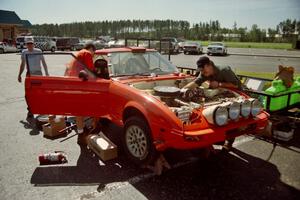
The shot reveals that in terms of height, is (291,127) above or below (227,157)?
above

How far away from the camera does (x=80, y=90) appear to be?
4863mm

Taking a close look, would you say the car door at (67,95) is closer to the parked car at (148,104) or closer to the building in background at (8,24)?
the parked car at (148,104)

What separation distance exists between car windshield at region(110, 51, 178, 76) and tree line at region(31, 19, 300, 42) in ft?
188

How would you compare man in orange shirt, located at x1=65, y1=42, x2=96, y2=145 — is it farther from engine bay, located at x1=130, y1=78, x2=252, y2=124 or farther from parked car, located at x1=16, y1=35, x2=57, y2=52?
parked car, located at x1=16, y1=35, x2=57, y2=52

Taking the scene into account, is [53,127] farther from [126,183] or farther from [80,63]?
[126,183]

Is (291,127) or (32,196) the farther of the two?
(291,127)

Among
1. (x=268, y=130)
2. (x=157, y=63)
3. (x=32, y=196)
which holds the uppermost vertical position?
(x=157, y=63)

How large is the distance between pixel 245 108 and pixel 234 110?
26cm

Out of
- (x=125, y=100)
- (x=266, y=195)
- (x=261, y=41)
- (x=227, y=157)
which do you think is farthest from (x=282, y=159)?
(x=261, y=41)

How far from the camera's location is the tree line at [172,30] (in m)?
76.5

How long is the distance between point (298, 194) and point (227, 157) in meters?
1.36

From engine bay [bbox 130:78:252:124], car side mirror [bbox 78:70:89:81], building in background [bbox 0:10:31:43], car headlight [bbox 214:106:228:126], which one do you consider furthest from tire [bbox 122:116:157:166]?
building in background [bbox 0:10:31:43]

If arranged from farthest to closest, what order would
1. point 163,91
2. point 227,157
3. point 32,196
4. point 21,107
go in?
1. point 21,107
2. point 227,157
3. point 163,91
4. point 32,196

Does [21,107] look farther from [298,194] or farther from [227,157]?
[298,194]
